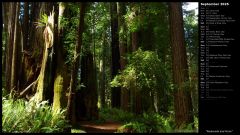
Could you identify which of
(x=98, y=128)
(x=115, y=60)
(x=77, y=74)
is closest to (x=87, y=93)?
(x=98, y=128)

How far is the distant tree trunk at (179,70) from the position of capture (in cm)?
1146

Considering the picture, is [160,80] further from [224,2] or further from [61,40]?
[224,2]

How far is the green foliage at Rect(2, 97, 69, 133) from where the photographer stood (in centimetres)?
935

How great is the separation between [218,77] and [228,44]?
808mm

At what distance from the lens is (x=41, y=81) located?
13.1 metres

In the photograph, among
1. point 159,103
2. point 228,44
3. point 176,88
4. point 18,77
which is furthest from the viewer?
point 159,103

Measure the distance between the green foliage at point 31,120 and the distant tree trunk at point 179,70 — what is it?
3716 mm

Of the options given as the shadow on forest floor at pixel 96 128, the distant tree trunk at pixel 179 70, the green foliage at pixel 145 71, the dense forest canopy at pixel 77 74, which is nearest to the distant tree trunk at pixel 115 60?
the dense forest canopy at pixel 77 74

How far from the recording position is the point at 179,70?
38.5 ft

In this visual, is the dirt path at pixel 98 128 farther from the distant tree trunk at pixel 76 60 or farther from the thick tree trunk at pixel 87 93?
the distant tree trunk at pixel 76 60

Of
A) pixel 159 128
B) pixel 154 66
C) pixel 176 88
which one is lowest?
pixel 159 128

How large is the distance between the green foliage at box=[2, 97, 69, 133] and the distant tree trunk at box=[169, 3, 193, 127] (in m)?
3.72

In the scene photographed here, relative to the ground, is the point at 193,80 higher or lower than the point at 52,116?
higher

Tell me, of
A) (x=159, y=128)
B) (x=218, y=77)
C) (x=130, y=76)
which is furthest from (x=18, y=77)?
(x=218, y=77)
